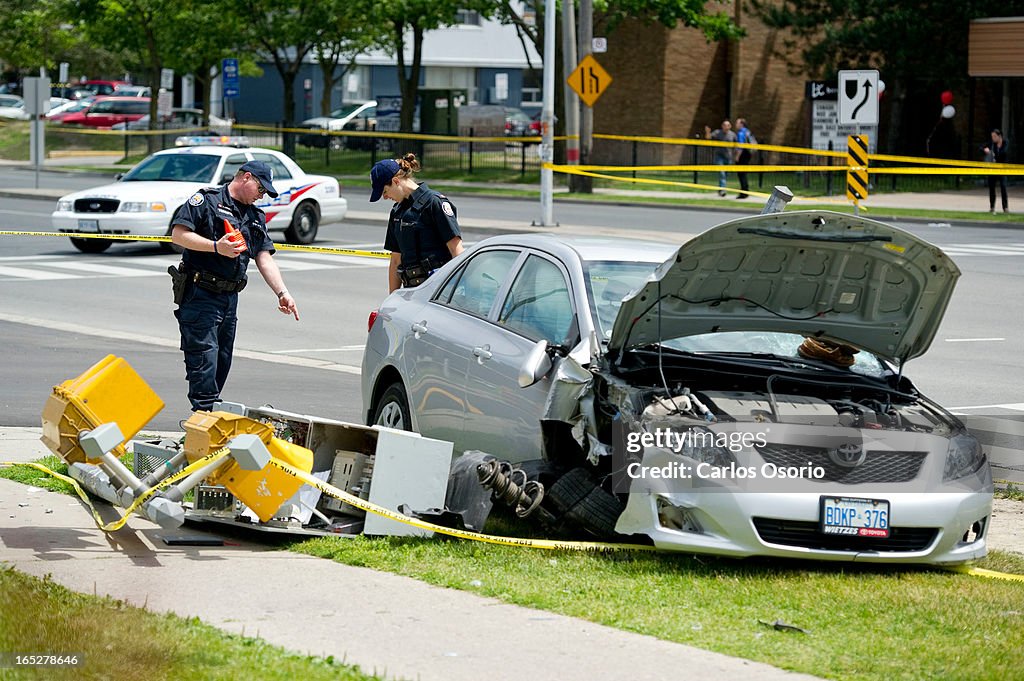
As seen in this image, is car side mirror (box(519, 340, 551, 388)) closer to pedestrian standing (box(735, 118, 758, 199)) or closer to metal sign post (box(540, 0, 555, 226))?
metal sign post (box(540, 0, 555, 226))

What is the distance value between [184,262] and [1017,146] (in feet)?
129

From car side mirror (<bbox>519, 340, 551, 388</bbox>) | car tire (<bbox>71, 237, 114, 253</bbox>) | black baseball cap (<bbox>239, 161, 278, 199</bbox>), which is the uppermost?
black baseball cap (<bbox>239, 161, 278, 199</bbox>)

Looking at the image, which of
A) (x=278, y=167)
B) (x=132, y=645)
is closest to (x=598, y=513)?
(x=132, y=645)

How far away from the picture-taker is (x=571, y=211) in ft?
113

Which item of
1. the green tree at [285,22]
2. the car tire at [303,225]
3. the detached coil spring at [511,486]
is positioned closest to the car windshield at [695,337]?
the detached coil spring at [511,486]

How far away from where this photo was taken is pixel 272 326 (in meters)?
16.5

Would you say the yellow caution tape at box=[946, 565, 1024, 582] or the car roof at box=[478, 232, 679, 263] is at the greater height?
the car roof at box=[478, 232, 679, 263]

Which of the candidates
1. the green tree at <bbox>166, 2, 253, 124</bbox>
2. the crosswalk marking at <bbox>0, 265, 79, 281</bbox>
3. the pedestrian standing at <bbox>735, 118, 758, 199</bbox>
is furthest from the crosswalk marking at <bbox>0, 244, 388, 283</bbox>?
the green tree at <bbox>166, 2, 253, 124</bbox>

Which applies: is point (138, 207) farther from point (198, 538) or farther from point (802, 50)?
point (802, 50)

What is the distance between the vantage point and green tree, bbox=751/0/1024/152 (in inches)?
1700

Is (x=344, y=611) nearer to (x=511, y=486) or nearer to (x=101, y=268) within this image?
(x=511, y=486)

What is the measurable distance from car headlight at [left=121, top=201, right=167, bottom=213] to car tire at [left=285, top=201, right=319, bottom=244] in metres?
2.81

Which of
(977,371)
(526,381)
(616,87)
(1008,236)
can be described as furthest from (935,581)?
(616,87)

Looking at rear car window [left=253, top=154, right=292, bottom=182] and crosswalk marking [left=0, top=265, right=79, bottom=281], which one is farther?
rear car window [left=253, top=154, right=292, bottom=182]
